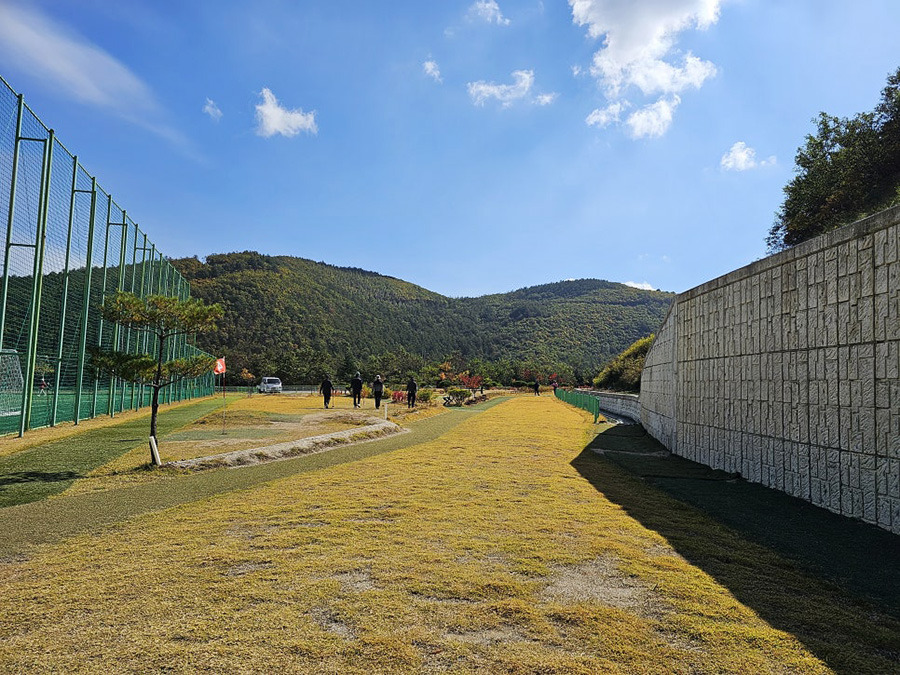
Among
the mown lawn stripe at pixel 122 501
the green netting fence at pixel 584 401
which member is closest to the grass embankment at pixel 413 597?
the mown lawn stripe at pixel 122 501

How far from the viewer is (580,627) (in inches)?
124

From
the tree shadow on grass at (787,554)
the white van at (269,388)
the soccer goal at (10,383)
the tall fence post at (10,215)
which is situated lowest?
the white van at (269,388)

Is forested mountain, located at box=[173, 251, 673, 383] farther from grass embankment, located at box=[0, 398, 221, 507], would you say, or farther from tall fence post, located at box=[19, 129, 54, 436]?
tall fence post, located at box=[19, 129, 54, 436]

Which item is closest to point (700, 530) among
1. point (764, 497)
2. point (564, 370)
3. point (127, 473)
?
point (764, 497)

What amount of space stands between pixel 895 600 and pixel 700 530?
1862mm

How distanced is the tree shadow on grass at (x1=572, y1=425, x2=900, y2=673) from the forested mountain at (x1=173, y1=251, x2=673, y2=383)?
48294mm

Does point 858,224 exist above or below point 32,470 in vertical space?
above

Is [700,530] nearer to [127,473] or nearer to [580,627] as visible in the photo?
[580,627]

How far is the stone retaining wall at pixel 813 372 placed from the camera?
5.82 m

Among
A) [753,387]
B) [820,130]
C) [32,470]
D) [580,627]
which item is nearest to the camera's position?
[580,627]

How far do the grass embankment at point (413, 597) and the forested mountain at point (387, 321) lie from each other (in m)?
49.3

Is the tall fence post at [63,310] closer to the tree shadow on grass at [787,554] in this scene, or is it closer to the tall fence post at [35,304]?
the tall fence post at [35,304]

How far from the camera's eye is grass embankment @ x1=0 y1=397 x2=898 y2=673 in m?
2.80

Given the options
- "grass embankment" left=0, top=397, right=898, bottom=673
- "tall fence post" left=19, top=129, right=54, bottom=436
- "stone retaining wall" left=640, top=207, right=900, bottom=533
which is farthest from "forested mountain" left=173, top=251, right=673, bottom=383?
"grass embankment" left=0, top=397, right=898, bottom=673
